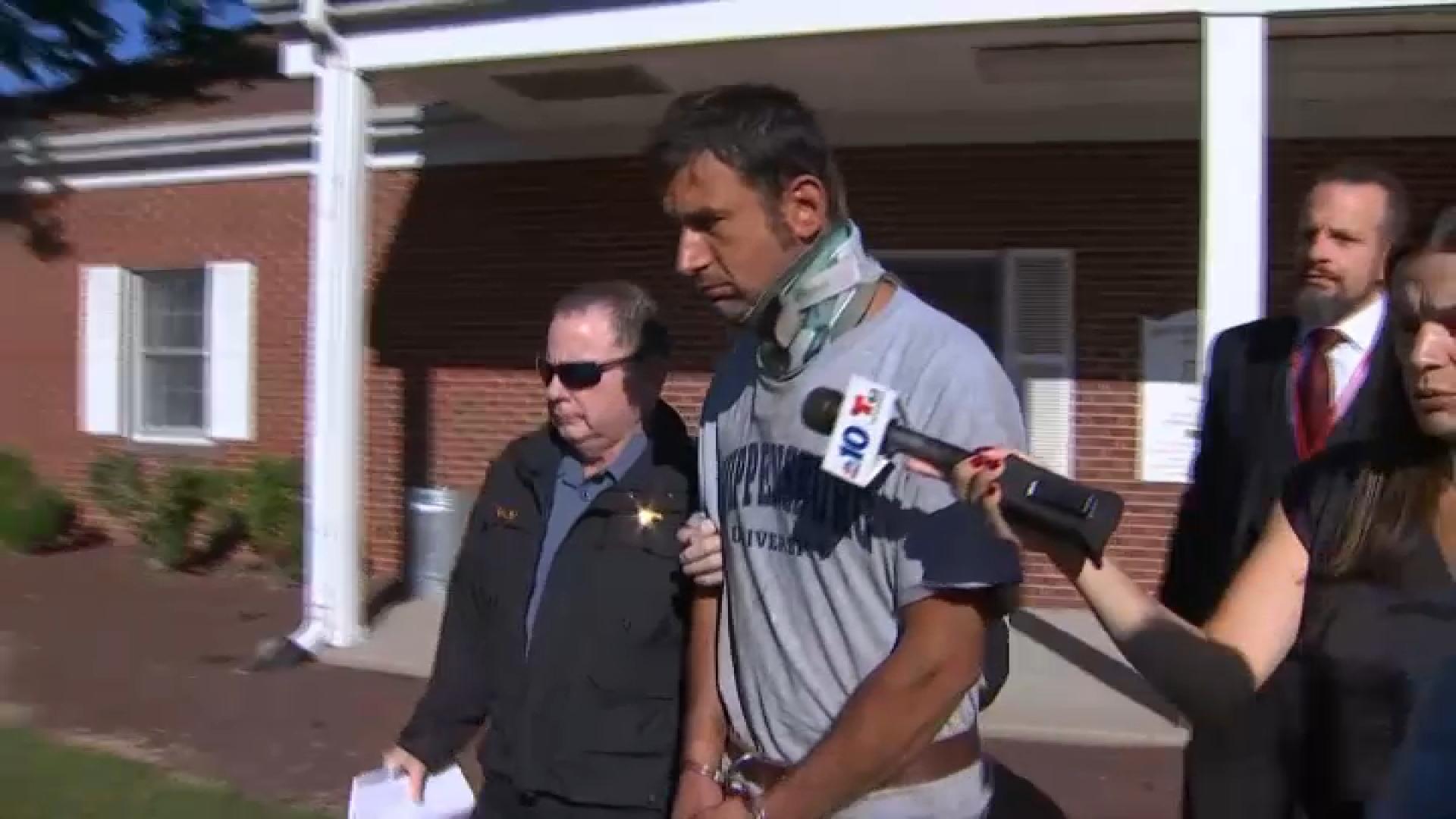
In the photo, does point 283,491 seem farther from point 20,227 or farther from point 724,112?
point 724,112

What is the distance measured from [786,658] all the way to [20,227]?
12.0 metres

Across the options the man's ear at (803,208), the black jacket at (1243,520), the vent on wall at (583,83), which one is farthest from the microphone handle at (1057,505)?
the vent on wall at (583,83)

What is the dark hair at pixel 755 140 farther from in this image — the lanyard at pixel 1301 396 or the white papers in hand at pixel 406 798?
the white papers in hand at pixel 406 798

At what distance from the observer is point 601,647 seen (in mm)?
2883

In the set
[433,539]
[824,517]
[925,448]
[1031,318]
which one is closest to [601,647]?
[824,517]

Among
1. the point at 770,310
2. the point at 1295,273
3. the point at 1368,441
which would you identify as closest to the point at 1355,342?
the point at 1295,273

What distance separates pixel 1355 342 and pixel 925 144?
6.78 meters

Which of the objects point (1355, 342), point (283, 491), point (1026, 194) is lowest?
point (283, 491)

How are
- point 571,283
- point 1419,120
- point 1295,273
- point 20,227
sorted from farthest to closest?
point 20,227 < point 571,283 < point 1419,120 < point 1295,273

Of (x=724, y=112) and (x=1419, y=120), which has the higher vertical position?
(x=1419, y=120)

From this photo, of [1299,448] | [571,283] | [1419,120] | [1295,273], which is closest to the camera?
[1299,448]

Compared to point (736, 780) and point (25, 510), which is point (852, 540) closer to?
point (736, 780)

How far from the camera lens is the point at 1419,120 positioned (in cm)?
887

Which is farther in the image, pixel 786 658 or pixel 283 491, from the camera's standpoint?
pixel 283 491
